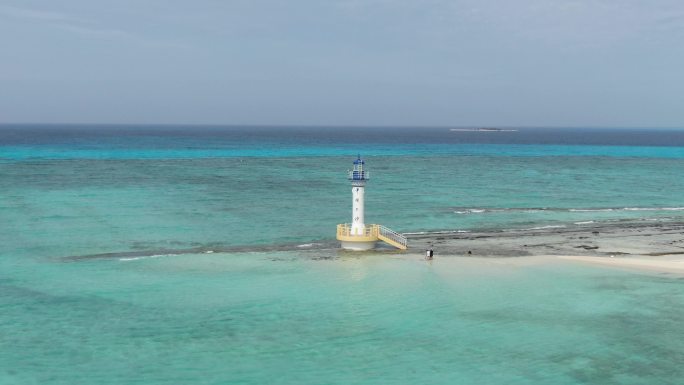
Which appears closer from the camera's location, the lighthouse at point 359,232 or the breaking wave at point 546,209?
the lighthouse at point 359,232

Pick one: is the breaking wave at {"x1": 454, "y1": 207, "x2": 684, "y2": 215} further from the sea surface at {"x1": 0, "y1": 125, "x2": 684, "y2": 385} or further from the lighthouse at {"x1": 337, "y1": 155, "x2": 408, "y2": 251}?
the lighthouse at {"x1": 337, "y1": 155, "x2": 408, "y2": 251}

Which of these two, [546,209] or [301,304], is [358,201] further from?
[546,209]

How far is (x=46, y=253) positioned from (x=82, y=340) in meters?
15.2

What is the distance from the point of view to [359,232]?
36469 mm

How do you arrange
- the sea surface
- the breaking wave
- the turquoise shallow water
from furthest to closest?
the breaking wave, the sea surface, the turquoise shallow water

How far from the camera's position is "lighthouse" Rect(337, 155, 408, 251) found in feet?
118

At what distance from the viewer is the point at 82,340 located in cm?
2208

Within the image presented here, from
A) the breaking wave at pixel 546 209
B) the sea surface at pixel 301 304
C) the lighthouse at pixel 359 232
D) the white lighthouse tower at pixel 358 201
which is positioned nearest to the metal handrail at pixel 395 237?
the lighthouse at pixel 359 232

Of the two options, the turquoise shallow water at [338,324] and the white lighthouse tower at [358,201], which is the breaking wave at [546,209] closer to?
the white lighthouse tower at [358,201]

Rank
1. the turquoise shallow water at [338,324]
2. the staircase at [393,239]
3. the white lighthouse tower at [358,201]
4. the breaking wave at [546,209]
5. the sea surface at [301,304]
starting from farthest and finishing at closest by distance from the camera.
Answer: the breaking wave at [546,209] → the white lighthouse tower at [358,201] → the staircase at [393,239] → the sea surface at [301,304] → the turquoise shallow water at [338,324]

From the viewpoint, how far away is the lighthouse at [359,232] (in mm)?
36062

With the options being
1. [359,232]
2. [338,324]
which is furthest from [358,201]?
[338,324]

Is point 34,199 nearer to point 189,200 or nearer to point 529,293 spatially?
point 189,200

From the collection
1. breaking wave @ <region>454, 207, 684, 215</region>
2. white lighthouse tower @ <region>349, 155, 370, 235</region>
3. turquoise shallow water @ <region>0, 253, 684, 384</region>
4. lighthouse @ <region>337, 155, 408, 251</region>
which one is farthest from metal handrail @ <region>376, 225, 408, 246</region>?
breaking wave @ <region>454, 207, 684, 215</region>
